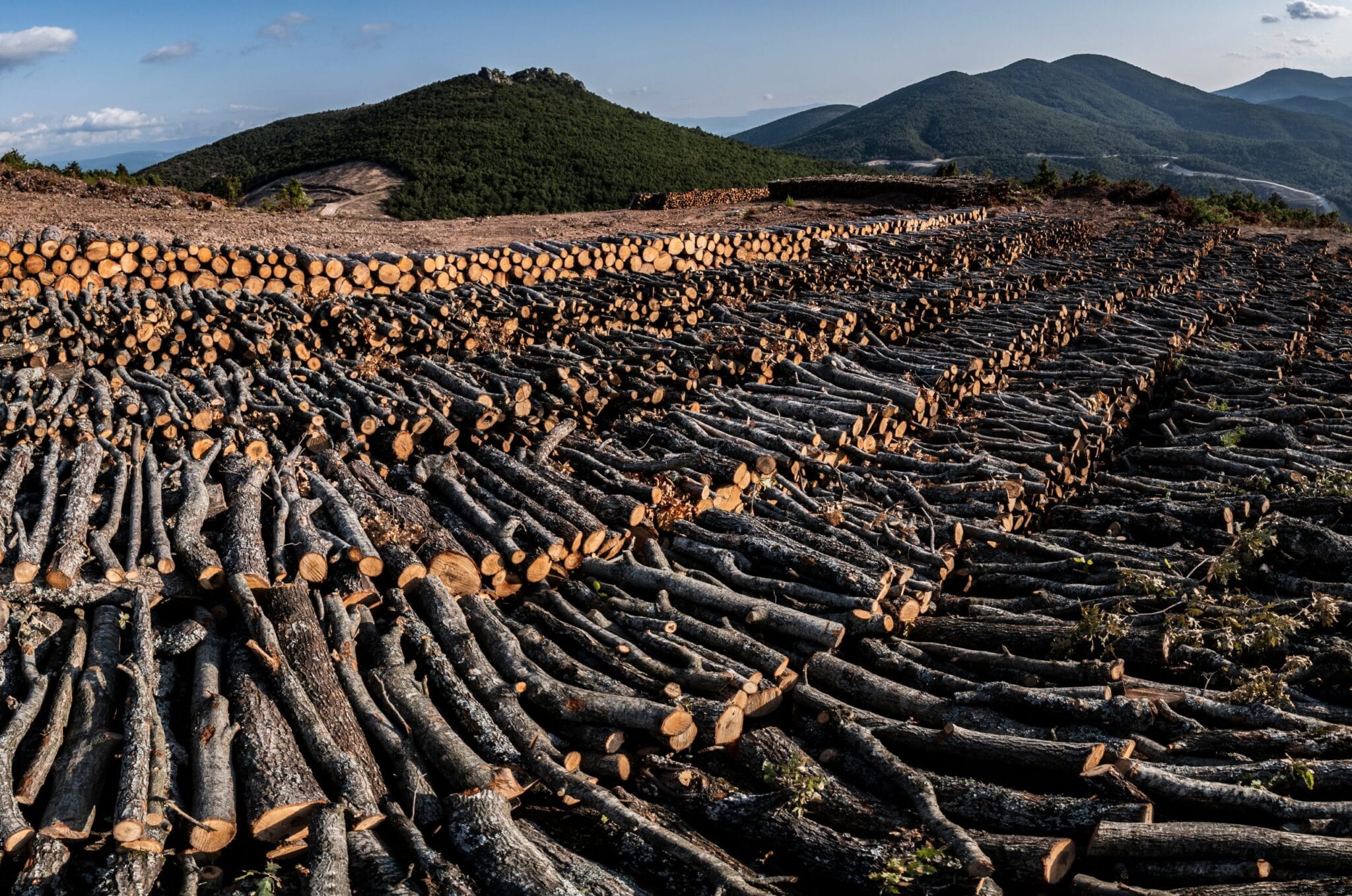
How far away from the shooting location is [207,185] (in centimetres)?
4109

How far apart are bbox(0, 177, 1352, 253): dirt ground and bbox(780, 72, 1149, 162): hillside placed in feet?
282

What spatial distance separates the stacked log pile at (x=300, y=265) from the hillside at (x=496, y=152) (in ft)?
84.8

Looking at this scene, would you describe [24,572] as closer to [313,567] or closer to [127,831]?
[313,567]

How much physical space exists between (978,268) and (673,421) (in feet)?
40.8

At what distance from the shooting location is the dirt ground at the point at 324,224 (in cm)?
1454

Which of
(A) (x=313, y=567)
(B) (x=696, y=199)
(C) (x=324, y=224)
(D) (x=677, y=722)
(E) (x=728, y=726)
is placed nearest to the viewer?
(D) (x=677, y=722)

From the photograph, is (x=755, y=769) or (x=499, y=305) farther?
(x=499, y=305)

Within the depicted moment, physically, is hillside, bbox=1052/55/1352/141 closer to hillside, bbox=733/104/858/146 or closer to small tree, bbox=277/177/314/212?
hillside, bbox=733/104/858/146

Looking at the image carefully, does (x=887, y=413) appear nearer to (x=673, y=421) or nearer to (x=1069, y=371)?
(x=673, y=421)

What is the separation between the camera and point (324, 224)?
1819 centimetres

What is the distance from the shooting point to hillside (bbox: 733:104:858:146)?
167 meters

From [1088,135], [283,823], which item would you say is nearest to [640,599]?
[283,823]

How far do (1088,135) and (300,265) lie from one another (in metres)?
133

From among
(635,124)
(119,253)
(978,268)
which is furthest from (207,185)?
(978,268)
